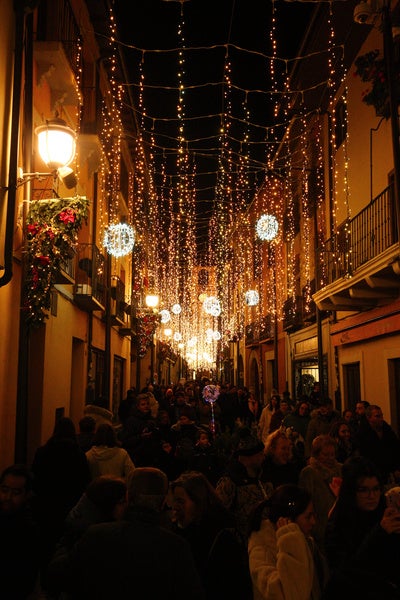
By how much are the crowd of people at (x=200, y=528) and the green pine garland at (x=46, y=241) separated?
2.02 m

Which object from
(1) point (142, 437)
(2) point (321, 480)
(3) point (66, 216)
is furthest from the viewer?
(3) point (66, 216)

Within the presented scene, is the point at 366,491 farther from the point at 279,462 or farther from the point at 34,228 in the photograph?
the point at 34,228

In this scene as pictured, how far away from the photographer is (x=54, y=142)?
8242 millimetres

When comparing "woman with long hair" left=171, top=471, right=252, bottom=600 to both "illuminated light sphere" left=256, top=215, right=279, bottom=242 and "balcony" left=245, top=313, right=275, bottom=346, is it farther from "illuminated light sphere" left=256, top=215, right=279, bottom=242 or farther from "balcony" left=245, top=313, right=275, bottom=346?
"balcony" left=245, top=313, right=275, bottom=346

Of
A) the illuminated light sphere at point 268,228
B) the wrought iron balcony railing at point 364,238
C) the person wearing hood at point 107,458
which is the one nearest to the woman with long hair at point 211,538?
the person wearing hood at point 107,458

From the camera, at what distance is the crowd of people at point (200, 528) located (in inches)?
109

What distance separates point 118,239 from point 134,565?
1325cm

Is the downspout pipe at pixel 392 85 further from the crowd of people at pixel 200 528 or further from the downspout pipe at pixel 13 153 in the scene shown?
the crowd of people at pixel 200 528

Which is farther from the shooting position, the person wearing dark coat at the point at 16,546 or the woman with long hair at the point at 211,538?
the person wearing dark coat at the point at 16,546

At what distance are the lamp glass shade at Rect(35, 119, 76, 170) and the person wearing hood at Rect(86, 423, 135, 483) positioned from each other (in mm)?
3779

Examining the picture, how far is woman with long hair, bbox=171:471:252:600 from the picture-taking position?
316 centimetres

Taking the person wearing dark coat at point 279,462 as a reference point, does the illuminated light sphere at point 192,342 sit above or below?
above

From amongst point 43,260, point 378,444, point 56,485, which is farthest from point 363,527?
point 43,260

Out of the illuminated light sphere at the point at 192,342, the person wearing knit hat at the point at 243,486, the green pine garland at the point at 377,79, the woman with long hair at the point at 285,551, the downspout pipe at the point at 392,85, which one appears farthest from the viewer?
the illuminated light sphere at the point at 192,342
